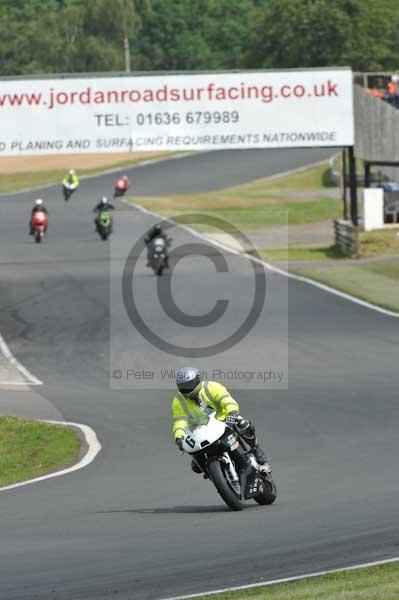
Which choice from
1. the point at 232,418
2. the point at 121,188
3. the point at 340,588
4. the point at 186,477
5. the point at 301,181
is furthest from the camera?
the point at 301,181

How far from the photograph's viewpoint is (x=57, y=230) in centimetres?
6066

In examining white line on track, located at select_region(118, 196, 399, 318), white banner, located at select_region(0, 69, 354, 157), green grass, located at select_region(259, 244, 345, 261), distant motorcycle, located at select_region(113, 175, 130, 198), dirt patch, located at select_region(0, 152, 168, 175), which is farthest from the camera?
dirt patch, located at select_region(0, 152, 168, 175)

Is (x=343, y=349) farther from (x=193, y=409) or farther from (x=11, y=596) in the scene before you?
(x=11, y=596)

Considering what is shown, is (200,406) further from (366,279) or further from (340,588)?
(366,279)

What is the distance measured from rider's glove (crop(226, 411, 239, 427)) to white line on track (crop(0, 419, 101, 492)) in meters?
4.31

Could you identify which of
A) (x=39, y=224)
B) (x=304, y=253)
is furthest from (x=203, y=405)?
(x=39, y=224)

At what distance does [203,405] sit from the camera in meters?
13.7

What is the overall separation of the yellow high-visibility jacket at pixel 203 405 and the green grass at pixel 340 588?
381cm

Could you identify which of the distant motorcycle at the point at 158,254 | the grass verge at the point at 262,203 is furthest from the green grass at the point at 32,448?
the grass verge at the point at 262,203

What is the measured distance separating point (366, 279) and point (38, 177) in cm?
5312

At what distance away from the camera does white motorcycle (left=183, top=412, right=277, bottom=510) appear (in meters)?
13.2

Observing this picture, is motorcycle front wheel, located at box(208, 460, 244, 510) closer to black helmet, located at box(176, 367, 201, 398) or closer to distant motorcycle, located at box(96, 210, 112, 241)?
black helmet, located at box(176, 367, 201, 398)

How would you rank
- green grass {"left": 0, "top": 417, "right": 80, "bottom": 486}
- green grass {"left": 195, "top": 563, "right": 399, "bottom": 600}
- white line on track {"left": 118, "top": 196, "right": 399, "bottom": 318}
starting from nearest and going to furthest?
green grass {"left": 195, "top": 563, "right": 399, "bottom": 600}
green grass {"left": 0, "top": 417, "right": 80, "bottom": 486}
white line on track {"left": 118, "top": 196, "right": 399, "bottom": 318}

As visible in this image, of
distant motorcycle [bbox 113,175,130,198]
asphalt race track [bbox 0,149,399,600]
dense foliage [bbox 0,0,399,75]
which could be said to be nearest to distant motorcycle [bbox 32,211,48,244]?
asphalt race track [bbox 0,149,399,600]
